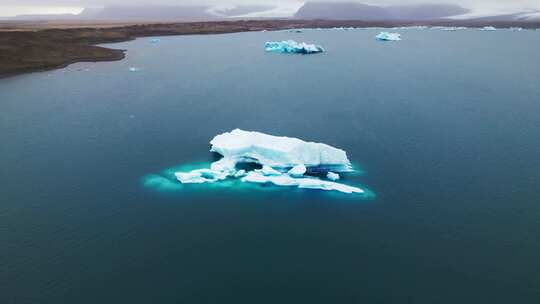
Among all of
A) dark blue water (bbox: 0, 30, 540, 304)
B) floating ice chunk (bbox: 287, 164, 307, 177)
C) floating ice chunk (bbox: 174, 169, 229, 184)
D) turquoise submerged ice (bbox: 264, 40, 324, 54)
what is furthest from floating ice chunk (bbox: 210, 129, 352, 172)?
turquoise submerged ice (bbox: 264, 40, 324, 54)

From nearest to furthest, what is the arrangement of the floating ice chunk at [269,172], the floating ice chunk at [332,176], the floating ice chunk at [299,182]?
the floating ice chunk at [299,182] → the floating ice chunk at [332,176] → the floating ice chunk at [269,172]

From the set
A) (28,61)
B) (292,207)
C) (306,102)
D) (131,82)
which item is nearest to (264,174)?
(292,207)

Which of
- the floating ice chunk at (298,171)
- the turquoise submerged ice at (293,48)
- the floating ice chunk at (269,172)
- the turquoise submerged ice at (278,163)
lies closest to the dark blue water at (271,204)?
the turquoise submerged ice at (278,163)

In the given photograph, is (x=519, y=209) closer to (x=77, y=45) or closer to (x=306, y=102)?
(x=306, y=102)

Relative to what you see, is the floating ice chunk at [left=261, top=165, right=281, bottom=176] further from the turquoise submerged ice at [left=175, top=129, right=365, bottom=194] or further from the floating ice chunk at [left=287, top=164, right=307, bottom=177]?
the floating ice chunk at [left=287, top=164, right=307, bottom=177]

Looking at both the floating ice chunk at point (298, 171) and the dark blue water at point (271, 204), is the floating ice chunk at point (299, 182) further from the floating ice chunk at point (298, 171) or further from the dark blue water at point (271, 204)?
the dark blue water at point (271, 204)

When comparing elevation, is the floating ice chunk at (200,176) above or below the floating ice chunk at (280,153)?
below
